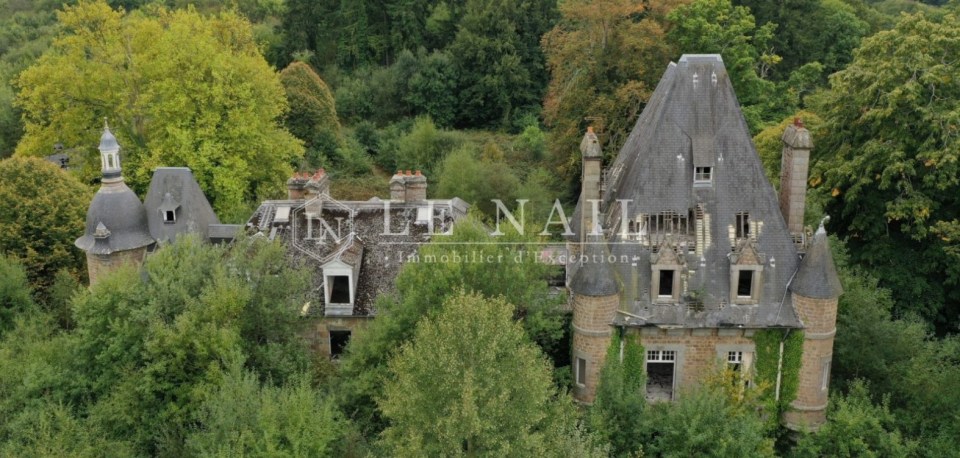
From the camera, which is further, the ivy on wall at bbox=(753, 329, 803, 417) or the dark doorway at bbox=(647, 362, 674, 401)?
the dark doorway at bbox=(647, 362, 674, 401)

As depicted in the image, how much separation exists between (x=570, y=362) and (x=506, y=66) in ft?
142

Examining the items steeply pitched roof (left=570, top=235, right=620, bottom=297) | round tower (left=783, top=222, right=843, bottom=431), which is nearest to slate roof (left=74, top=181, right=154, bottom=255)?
steeply pitched roof (left=570, top=235, right=620, bottom=297)

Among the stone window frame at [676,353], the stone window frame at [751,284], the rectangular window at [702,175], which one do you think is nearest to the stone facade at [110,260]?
the stone window frame at [676,353]

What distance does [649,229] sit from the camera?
27.2 meters

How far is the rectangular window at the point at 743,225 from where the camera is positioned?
2683 cm

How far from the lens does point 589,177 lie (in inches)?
1086

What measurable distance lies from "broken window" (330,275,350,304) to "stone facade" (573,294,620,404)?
339 inches

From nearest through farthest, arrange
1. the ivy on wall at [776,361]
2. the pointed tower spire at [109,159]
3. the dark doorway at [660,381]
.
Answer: the ivy on wall at [776,361]
the dark doorway at [660,381]
the pointed tower spire at [109,159]

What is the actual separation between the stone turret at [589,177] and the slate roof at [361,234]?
20.6 ft

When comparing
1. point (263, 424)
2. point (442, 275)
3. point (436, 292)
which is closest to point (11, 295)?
point (263, 424)

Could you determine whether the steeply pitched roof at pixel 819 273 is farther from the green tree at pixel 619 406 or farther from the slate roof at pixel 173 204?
the slate roof at pixel 173 204

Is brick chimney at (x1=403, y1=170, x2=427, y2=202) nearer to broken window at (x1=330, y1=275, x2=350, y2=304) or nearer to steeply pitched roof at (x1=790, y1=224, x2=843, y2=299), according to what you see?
broken window at (x1=330, y1=275, x2=350, y2=304)

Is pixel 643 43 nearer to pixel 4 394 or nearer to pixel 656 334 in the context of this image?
pixel 656 334

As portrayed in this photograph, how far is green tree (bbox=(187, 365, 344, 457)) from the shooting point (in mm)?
22734
